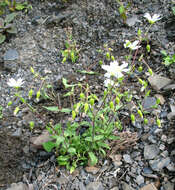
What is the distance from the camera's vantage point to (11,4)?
4215 mm

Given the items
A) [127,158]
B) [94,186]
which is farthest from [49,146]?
[127,158]

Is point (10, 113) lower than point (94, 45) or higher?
lower

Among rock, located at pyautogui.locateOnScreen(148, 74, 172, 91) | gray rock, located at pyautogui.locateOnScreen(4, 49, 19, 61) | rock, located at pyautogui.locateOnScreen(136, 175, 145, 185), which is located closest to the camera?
rock, located at pyautogui.locateOnScreen(136, 175, 145, 185)

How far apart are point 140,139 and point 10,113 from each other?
1563 millimetres

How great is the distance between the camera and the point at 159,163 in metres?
2.29

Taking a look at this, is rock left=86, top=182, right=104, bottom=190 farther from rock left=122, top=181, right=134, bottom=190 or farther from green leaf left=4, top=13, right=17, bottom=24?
green leaf left=4, top=13, right=17, bottom=24

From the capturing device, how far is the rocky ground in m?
2.33

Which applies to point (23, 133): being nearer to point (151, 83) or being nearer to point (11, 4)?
point (151, 83)

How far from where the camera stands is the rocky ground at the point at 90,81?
91.9 inches

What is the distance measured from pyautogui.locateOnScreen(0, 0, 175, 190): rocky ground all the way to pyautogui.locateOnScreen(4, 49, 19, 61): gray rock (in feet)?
0.05

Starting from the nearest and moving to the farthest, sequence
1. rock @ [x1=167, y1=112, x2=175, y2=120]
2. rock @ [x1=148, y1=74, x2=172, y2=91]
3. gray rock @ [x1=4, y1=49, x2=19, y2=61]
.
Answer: rock @ [x1=167, y1=112, x2=175, y2=120] < rock @ [x1=148, y1=74, x2=172, y2=91] < gray rock @ [x1=4, y1=49, x2=19, y2=61]

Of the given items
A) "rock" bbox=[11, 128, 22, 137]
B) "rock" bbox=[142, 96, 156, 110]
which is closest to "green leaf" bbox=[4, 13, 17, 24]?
"rock" bbox=[11, 128, 22, 137]

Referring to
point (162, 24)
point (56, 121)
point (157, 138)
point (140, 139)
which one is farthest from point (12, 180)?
point (162, 24)

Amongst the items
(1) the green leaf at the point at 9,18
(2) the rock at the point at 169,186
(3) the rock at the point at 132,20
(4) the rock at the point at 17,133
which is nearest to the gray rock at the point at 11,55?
(1) the green leaf at the point at 9,18
